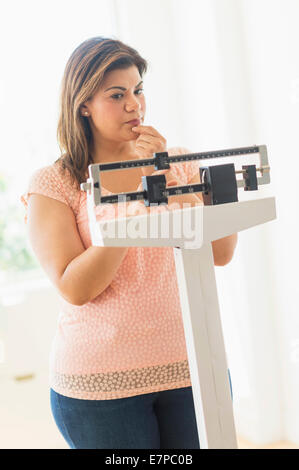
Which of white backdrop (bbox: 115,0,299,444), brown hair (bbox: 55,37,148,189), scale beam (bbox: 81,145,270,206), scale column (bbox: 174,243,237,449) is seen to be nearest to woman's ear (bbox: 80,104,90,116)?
brown hair (bbox: 55,37,148,189)

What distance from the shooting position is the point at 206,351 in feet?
2.18

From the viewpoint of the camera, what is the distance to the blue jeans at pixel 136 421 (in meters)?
0.98

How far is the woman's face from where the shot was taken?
103 centimetres

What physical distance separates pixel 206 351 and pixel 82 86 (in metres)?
0.62

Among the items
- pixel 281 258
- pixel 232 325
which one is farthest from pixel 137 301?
pixel 232 325

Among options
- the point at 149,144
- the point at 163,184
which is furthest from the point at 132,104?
the point at 163,184

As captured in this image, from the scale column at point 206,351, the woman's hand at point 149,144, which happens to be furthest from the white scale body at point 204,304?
the woman's hand at point 149,144

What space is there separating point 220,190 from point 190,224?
7 centimetres

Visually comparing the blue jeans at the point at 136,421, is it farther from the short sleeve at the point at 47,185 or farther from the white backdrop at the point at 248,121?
the white backdrop at the point at 248,121

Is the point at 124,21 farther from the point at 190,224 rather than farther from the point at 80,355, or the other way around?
the point at 190,224

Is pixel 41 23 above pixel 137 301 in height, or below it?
above

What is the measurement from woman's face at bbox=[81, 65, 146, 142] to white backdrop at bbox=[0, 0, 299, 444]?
1066 millimetres

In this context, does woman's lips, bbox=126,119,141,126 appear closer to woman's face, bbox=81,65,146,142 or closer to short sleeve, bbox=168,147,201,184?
woman's face, bbox=81,65,146,142

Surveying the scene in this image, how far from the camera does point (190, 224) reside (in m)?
0.66
